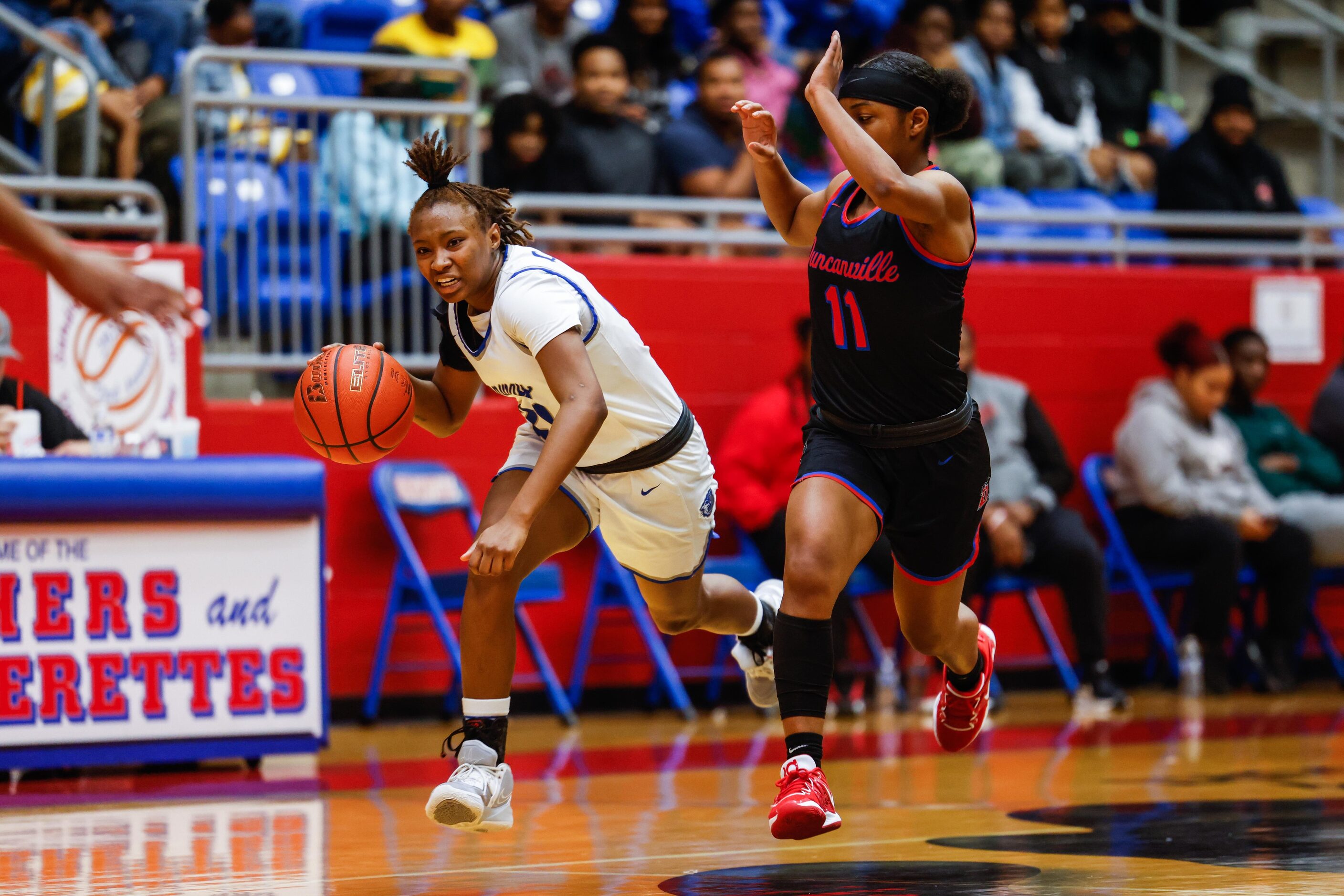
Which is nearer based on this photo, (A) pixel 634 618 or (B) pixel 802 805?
(B) pixel 802 805

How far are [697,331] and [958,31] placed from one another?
3.33 metres

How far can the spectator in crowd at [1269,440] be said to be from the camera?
9.64 m

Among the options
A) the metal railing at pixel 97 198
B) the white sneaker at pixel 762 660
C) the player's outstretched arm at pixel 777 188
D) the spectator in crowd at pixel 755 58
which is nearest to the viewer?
the player's outstretched arm at pixel 777 188

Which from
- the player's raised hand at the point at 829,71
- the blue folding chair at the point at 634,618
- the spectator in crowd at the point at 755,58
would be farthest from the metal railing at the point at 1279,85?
the player's raised hand at the point at 829,71

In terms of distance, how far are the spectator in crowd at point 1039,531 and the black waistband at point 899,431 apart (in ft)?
12.6

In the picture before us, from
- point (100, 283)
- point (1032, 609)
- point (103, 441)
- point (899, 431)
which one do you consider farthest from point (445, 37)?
point (100, 283)

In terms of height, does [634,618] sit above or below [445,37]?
below

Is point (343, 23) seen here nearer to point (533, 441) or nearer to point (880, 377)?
point (533, 441)

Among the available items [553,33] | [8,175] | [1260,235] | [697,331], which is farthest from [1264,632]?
[8,175]

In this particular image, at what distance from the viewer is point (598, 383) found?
442cm

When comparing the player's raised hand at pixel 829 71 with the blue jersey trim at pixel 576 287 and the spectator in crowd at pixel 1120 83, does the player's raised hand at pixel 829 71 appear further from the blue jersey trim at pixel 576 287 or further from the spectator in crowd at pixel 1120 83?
the spectator in crowd at pixel 1120 83

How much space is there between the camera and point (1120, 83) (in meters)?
11.4

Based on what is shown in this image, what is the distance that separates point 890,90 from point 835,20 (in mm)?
7131

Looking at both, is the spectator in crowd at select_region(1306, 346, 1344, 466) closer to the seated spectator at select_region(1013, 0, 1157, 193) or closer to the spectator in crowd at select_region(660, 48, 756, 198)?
the seated spectator at select_region(1013, 0, 1157, 193)
